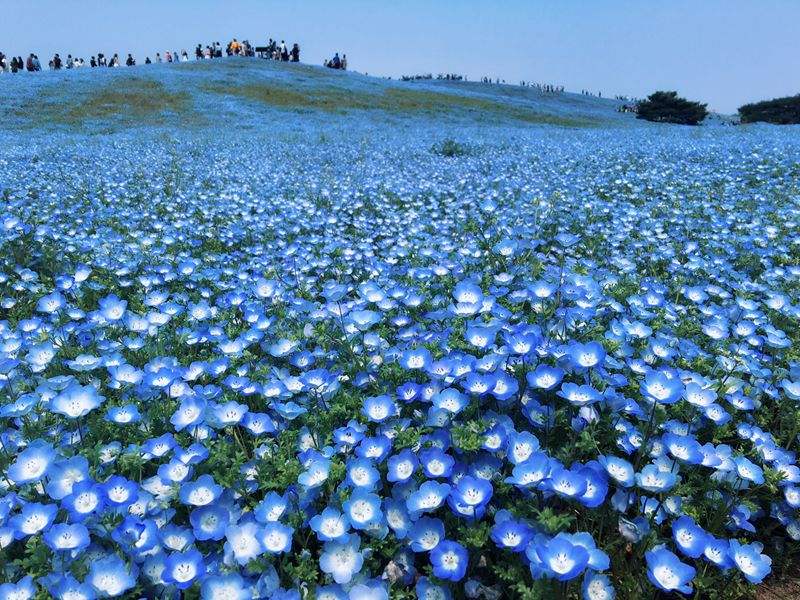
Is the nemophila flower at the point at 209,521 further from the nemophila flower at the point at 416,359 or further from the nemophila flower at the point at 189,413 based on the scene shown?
the nemophila flower at the point at 416,359

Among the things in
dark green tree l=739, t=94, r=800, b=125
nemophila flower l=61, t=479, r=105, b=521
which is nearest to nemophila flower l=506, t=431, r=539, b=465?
nemophila flower l=61, t=479, r=105, b=521

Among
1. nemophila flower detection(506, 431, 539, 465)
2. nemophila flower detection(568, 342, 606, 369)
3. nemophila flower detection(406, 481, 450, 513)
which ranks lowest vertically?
Answer: nemophila flower detection(406, 481, 450, 513)

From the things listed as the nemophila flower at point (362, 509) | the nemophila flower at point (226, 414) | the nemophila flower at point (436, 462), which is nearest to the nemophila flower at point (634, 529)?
the nemophila flower at point (436, 462)

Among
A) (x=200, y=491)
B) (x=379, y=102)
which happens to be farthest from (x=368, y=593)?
(x=379, y=102)

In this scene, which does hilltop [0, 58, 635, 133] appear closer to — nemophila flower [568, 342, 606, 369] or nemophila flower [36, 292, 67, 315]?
nemophila flower [36, 292, 67, 315]

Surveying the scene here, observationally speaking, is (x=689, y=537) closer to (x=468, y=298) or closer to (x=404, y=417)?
(x=404, y=417)

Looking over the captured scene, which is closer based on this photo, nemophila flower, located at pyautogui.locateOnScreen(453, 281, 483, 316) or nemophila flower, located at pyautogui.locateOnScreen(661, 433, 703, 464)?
nemophila flower, located at pyautogui.locateOnScreen(661, 433, 703, 464)

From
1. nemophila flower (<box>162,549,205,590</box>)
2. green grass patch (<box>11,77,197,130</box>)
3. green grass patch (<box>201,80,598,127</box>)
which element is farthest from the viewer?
green grass patch (<box>201,80,598,127</box>)
